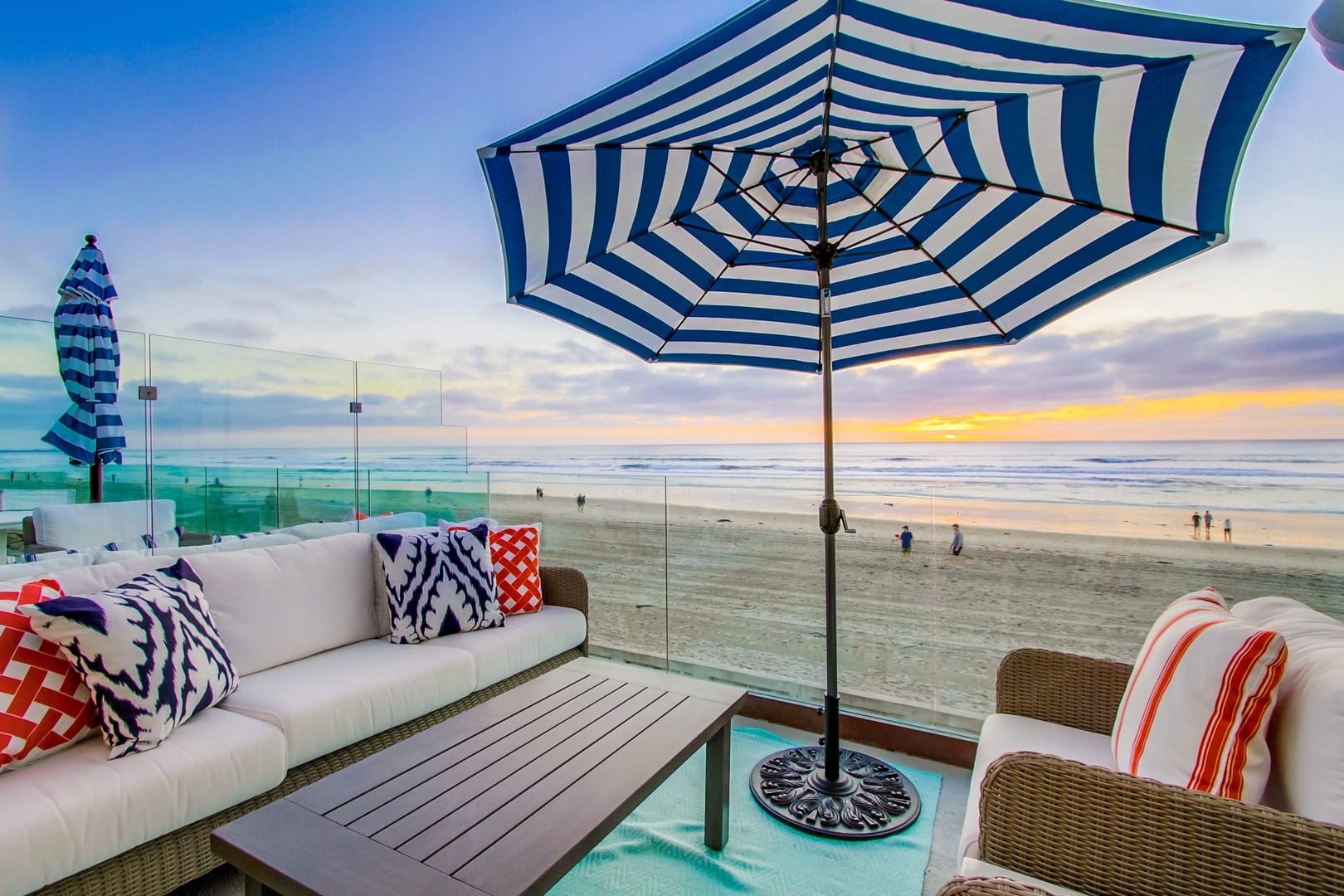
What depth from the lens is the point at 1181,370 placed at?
419 inches

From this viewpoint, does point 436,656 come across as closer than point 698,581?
Yes

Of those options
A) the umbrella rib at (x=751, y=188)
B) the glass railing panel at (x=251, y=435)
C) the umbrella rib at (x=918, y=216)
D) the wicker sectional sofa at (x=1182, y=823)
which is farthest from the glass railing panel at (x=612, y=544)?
the wicker sectional sofa at (x=1182, y=823)

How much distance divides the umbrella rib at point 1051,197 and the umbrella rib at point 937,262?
203 mm

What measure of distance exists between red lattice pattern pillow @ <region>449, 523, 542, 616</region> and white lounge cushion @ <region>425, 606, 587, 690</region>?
0.06m

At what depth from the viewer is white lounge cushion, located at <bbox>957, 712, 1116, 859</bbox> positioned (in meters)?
1.58

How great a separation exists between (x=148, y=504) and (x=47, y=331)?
1054mm

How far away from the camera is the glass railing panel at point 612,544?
3682 mm

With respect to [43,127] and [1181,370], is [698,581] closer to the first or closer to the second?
[43,127]

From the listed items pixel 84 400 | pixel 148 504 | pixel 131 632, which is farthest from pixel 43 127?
pixel 131 632

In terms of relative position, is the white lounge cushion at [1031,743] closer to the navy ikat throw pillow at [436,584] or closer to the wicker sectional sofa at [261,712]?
the wicker sectional sofa at [261,712]

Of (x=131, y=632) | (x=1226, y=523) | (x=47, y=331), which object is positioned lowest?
(x=131, y=632)

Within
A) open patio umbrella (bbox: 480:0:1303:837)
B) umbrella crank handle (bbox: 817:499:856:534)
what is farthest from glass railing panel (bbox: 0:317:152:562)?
umbrella crank handle (bbox: 817:499:856:534)

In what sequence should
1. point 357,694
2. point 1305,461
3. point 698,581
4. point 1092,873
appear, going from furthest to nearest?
point 1305,461
point 698,581
point 357,694
point 1092,873

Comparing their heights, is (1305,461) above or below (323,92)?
below
